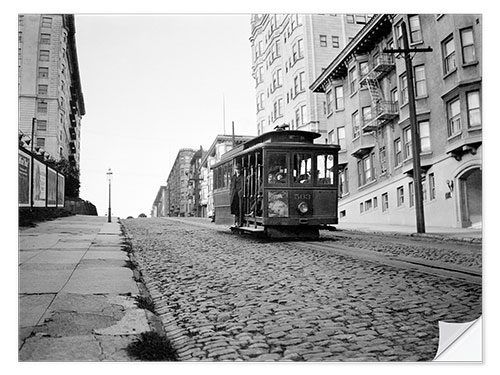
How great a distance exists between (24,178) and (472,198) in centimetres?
456

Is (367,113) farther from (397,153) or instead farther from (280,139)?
(280,139)

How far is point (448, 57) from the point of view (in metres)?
5.51

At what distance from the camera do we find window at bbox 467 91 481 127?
4453 mm

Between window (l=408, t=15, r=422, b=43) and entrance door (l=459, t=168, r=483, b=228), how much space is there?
67.6 inches

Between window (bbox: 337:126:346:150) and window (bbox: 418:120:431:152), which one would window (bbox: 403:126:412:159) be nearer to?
window (bbox: 418:120:431:152)

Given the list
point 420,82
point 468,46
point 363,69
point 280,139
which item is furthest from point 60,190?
point 363,69

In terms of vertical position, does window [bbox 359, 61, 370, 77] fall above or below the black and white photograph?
above

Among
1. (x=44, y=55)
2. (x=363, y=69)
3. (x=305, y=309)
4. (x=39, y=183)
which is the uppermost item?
(x=363, y=69)

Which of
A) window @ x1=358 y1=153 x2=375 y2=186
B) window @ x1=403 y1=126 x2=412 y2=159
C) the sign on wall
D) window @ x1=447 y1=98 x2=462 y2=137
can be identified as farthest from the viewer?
window @ x1=358 y1=153 x2=375 y2=186

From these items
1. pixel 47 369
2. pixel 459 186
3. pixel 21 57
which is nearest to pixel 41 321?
pixel 47 369

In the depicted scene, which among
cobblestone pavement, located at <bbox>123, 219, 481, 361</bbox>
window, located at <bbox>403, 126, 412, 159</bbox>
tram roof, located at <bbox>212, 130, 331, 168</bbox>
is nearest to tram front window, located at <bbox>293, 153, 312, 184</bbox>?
tram roof, located at <bbox>212, 130, 331, 168</bbox>
